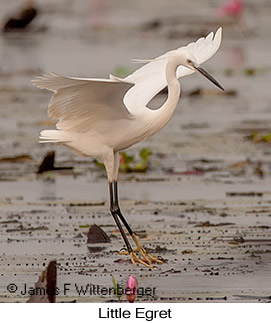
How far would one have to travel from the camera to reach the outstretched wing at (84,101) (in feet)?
29.1

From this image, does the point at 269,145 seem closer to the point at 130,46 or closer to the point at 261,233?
the point at 261,233

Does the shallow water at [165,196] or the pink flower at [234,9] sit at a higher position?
the pink flower at [234,9]

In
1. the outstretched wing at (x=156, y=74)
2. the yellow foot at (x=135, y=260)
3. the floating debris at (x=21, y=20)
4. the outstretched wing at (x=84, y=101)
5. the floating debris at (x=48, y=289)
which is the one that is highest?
the floating debris at (x=21, y=20)

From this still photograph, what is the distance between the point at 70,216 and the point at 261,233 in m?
1.71

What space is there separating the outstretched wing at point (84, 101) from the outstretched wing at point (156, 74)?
0.36 meters

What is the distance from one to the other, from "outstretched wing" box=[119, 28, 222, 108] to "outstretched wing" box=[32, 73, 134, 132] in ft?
1.18

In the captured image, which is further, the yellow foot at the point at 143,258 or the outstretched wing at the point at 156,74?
the outstretched wing at the point at 156,74

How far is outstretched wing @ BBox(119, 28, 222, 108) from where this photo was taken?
9.91m

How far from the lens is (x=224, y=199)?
38.1 ft

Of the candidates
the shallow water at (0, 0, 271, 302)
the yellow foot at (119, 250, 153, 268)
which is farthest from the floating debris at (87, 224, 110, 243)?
the yellow foot at (119, 250, 153, 268)

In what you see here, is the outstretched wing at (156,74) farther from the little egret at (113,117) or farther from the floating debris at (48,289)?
the floating debris at (48,289)

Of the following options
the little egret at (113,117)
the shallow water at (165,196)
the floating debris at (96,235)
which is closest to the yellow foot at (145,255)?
the little egret at (113,117)

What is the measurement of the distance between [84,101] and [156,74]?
115 cm
